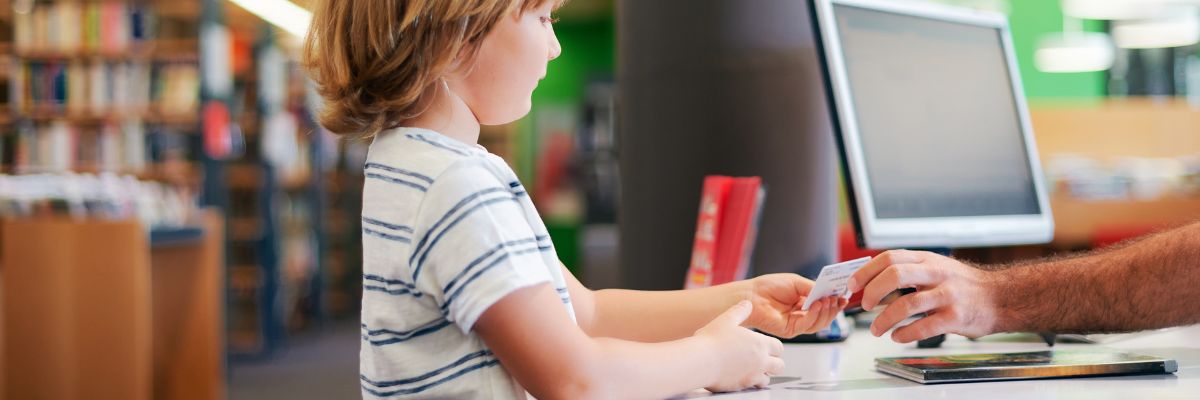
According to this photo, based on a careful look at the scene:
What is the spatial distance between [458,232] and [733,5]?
0.87 m

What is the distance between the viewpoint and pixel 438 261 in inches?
31.6

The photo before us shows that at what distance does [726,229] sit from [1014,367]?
417 millimetres

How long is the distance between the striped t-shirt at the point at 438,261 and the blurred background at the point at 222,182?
200mm

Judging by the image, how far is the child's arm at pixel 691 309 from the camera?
114 centimetres

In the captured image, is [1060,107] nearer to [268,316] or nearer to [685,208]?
[268,316]

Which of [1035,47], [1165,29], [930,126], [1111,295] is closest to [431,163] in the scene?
[1111,295]

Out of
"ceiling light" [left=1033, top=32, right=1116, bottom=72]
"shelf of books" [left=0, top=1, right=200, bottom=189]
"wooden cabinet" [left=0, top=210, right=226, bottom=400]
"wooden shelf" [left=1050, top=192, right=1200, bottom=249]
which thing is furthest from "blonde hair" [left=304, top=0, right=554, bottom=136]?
"ceiling light" [left=1033, top=32, right=1116, bottom=72]

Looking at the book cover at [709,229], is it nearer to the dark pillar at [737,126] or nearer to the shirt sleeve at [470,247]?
Result: the dark pillar at [737,126]

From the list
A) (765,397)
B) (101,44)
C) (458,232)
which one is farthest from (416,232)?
(101,44)

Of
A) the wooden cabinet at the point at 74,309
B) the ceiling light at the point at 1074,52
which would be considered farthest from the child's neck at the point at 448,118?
the ceiling light at the point at 1074,52

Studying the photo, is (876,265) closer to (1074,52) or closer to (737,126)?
(737,126)

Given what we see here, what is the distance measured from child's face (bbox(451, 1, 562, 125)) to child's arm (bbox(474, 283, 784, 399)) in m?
0.22

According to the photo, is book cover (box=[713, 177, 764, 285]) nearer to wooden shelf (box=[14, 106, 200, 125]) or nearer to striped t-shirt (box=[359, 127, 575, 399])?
striped t-shirt (box=[359, 127, 575, 399])

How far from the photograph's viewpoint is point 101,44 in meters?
5.74
